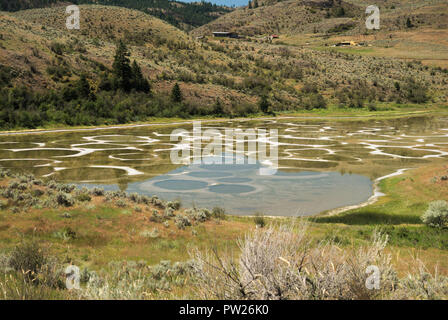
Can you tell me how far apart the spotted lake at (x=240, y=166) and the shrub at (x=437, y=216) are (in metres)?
3.98

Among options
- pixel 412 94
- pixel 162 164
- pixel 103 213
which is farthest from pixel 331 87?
pixel 103 213

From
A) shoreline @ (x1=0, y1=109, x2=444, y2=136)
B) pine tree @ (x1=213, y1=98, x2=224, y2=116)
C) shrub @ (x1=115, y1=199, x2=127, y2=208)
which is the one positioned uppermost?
pine tree @ (x1=213, y1=98, x2=224, y2=116)

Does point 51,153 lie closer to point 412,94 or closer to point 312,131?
point 312,131

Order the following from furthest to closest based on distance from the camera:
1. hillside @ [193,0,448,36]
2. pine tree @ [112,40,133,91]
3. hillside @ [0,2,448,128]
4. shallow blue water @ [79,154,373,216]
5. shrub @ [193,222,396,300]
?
hillside @ [193,0,448,36]
pine tree @ [112,40,133,91]
hillside @ [0,2,448,128]
shallow blue water @ [79,154,373,216]
shrub @ [193,222,396,300]

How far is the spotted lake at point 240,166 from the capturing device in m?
20.4

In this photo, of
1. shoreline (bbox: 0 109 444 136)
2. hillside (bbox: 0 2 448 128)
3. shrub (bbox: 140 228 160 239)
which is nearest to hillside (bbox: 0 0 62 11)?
hillside (bbox: 0 2 448 128)

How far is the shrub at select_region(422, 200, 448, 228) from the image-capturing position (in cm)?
1536

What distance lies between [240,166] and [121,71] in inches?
1716

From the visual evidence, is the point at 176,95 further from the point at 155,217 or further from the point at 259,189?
the point at 155,217

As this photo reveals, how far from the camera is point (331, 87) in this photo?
3642 inches

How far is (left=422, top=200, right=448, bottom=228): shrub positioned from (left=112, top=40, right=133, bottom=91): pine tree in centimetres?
5631

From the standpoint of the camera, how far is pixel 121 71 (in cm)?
6569

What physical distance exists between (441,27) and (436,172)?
139m

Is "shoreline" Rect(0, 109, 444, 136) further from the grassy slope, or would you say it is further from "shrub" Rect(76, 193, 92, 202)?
the grassy slope
